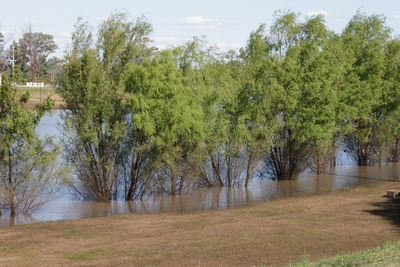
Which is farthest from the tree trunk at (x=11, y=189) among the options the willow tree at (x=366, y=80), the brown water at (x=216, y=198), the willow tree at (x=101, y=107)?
the willow tree at (x=366, y=80)

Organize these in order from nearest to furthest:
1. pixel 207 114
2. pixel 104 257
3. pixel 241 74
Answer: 1. pixel 104 257
2. pixel 207 114
3. pixel 241 74

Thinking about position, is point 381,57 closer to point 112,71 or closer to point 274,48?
point 274,48

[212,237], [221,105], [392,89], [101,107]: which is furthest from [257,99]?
[212,237]

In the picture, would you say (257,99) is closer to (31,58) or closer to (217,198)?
(217,198)

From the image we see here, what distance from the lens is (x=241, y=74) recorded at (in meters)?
24.7

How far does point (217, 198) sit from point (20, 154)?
27.8 ft

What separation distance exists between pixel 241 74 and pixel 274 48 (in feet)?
8.17

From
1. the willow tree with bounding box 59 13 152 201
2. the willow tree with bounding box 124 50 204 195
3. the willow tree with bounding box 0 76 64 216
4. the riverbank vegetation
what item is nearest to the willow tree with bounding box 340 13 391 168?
the riverbank vegetation

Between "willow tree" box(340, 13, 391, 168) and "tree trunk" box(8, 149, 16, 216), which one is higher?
"willow tree" box(340, 13, 391, 168)

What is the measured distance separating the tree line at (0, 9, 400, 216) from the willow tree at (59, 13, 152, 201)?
43 millimetres

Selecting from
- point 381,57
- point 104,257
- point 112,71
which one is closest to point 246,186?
point 112,71

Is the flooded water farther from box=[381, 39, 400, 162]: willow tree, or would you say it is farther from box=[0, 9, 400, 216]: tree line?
box=[381, 39, 400, 162]: willow tree

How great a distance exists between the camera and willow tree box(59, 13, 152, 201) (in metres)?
20.0

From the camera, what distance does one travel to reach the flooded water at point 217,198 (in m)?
19.2
